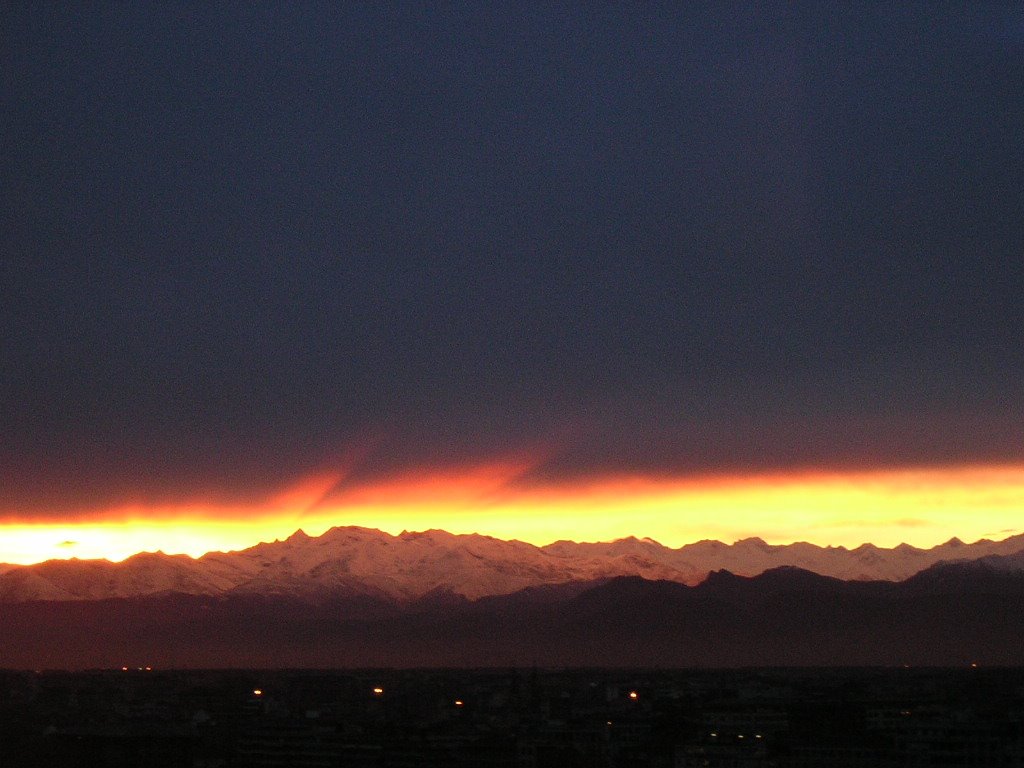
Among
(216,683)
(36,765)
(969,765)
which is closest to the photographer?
(969,765)

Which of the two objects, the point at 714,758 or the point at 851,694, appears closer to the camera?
the point at 714,758

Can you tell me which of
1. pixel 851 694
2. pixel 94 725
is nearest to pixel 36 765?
pixel 94 725

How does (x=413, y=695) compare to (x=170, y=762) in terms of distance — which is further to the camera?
(x=413, y=695)

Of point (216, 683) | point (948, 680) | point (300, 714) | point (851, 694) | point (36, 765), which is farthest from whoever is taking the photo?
point (216, 683)

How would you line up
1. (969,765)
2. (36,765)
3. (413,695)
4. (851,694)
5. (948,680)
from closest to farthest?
1. (969,765)
2. (36,765)
3. (851,694)
4. (413,695)
5. (948,680)

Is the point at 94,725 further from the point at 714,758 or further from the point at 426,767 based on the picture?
the point at 714,758

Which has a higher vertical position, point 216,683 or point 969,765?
point 216,683

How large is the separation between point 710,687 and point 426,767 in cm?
6848

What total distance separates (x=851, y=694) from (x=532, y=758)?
5104 centimetres

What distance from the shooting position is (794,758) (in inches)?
3342

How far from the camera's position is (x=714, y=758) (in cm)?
8394

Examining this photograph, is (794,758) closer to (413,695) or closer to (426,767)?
(426,767)

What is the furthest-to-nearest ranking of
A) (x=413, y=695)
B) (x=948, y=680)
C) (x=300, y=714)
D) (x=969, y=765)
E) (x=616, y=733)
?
1. (x=948, y=680)
2. (x=413, y=695)
3. (x=300, y=714)
4. (x=616, y=733)
5. (x=969, y=765)

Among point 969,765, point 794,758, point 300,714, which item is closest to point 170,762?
point 300,714
